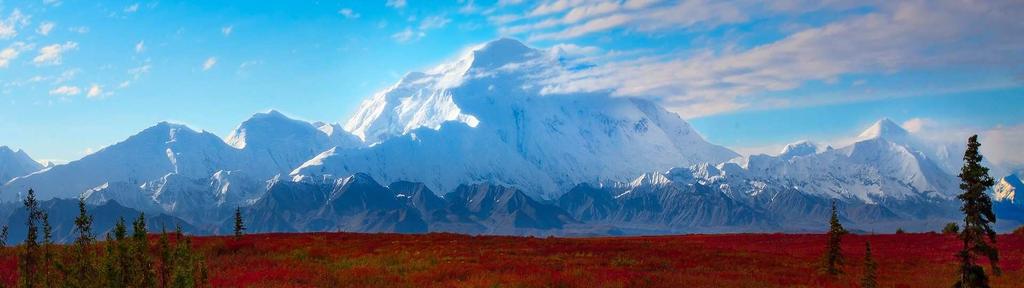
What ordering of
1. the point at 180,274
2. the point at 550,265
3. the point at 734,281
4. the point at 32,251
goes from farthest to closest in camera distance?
the point at 550,265, the point at 734,281, the point at 32,251, the point at 180,274

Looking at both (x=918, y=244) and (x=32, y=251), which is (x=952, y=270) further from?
(x=32, y=251)

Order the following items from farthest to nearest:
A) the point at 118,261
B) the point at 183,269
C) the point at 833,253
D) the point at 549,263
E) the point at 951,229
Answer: the point at 951,229 < the point at 549,263 < the point at 833,253 < the point at 118,261 < the point at 183,269

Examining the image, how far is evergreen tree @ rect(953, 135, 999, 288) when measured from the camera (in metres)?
29.7

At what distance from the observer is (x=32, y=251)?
72.5 feet

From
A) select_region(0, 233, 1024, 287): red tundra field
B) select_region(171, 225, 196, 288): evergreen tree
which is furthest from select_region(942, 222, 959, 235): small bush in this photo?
select_region(171, 225, 196, 288): evergreen tree

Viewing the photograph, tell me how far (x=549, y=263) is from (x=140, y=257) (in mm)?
22781

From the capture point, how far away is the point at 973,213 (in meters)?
31.7

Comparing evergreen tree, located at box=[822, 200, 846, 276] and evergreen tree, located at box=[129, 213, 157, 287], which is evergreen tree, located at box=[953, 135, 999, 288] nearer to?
evergreen tree, located at box=[822, 200, 846, 276]

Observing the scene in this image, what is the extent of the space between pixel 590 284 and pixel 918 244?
37.1 meters

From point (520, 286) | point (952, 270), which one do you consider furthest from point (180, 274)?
point (952, 270)

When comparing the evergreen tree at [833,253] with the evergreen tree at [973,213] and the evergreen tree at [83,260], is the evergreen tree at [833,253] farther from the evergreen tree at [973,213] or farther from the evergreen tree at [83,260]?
the evergreen tree at [83,260]

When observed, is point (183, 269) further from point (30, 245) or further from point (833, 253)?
point (833, 253)

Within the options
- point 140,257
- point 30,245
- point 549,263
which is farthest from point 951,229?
point 30,245

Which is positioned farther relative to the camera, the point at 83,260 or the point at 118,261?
the point at 83,260
